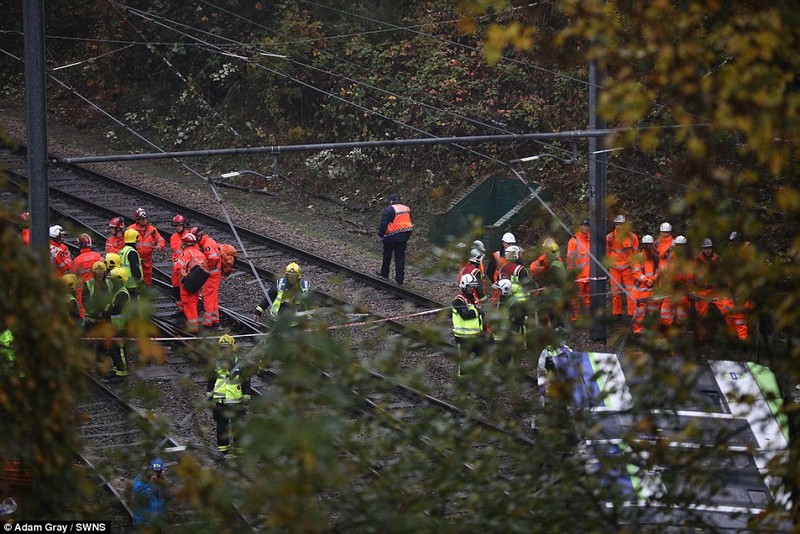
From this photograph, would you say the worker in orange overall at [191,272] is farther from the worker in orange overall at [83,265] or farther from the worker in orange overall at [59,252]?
the worker in orange overall at [59,252]

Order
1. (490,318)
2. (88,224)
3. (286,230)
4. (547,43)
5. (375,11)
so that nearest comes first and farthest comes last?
(547,43)
(490,318)
(88,224)
(286,230)
(375,11)

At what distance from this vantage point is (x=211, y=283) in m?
17.2

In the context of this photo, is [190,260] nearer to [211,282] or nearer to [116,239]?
[211,282]

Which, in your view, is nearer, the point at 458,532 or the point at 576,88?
the point at 458,532

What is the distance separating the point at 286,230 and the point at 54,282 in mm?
18048

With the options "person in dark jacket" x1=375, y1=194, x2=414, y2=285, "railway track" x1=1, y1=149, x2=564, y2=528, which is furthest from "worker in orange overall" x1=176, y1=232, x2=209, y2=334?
"person in dark jacket" x1=375, y1=194, x2=414, y2=285

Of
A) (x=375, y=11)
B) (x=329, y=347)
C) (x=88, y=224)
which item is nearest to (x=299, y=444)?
(x=329, y=347)

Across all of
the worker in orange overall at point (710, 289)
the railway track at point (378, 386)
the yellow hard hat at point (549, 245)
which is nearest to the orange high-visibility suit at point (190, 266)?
the railway track at point (378, 386)

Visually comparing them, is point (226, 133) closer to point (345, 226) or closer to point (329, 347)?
point (345, 226)

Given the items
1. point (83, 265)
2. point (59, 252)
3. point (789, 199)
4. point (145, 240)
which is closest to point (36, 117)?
point (83, 265)

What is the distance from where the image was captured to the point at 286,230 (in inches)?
916

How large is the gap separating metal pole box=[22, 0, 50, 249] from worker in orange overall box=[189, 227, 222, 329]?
20.1ft

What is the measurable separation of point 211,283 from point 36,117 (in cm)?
659

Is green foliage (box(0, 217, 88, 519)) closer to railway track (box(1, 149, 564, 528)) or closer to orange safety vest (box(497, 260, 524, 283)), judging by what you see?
railway track (box(1, 149, 564, 528))
